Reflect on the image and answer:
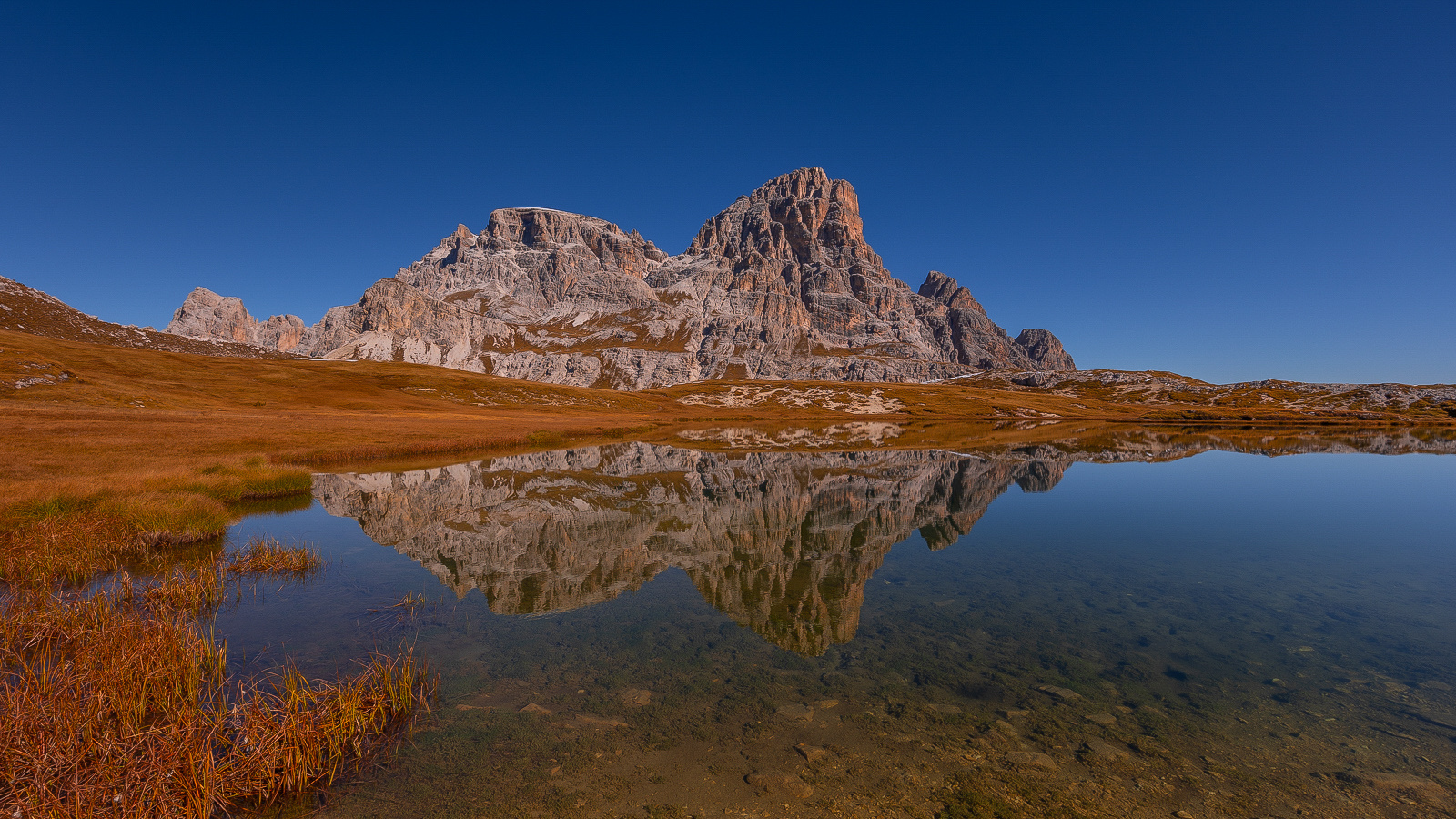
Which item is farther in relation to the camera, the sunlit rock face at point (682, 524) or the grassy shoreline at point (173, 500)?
the sunlit rock face at point (682, 524)

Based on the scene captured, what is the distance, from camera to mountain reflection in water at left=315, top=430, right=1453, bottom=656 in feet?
63.8

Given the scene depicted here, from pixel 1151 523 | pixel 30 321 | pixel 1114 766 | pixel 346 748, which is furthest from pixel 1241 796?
pixel 30 321

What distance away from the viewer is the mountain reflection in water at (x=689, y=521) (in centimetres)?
1944

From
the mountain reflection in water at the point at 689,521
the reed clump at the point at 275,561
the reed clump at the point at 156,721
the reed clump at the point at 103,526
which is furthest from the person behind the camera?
the mountain reflection in water at the point at 689,521

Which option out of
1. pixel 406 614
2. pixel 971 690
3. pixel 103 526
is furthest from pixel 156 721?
pixel 103 526

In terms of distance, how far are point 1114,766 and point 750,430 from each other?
96804mm

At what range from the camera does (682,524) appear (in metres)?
29.8

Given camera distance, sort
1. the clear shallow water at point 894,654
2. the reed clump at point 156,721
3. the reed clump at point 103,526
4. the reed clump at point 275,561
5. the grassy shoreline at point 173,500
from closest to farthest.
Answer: the reed clump at point 156,721, the grassy shoreline at point 173,500, the clear shallow water at point 894,654, the reed clump at point 103,526, the reed clump at point 275,561

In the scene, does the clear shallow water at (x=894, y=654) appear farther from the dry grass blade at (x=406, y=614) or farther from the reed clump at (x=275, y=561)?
the reed clump at (x=275, y=561)

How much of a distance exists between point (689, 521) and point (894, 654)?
56.6 feet

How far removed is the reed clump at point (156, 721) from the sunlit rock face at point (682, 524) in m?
7.39

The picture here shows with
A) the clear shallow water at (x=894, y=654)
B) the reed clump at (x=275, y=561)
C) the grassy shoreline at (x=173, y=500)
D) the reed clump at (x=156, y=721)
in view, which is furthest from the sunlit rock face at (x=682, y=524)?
the reed clump at (x=156, y=721)

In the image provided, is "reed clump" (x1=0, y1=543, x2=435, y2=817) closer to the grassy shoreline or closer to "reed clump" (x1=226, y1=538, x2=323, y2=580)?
the grassy shoreline

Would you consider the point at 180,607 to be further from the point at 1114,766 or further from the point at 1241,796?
the point at 1241,796
